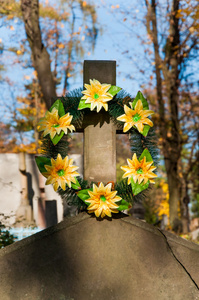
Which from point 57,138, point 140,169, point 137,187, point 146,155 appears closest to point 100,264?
point 137,187

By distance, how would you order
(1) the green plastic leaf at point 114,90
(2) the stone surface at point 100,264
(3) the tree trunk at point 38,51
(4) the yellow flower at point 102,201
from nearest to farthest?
1. (2) the stone surface at point 100,264
2. (4) the yellow flower at point 102,201
3. (1) the green plastic leaf at point 114,90
4. (3) the tree trunk at point 38,51

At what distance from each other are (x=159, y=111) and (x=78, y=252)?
7.42 meters

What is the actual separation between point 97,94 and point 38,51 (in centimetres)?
406

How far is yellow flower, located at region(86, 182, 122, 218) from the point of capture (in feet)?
9.14

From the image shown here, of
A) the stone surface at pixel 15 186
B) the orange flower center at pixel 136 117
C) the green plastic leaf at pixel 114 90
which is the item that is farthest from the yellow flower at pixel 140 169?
the stone surface at pixel 15 186

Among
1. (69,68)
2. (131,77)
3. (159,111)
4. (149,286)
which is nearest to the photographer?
(149,286)

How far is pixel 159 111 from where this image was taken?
9.71 metres

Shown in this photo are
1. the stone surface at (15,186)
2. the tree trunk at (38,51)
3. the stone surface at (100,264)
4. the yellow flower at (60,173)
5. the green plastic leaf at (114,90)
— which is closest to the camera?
the stone surface at (100,264)

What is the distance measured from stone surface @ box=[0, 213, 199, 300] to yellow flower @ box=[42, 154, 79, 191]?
12.0 inches

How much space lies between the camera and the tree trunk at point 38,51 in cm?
666

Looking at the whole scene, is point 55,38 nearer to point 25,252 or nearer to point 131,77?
point 131,77

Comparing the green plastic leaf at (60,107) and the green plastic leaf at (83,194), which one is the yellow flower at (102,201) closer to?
the green plastic leaf at (83,194)

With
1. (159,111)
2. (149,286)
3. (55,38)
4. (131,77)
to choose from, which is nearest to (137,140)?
(149,286)

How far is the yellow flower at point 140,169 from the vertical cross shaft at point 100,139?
0.47 feet
